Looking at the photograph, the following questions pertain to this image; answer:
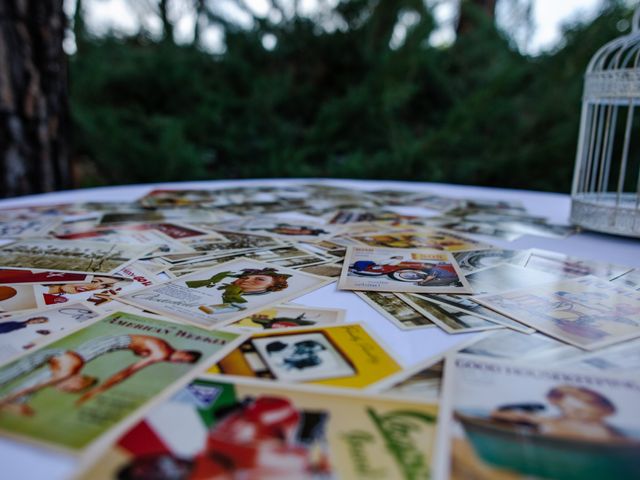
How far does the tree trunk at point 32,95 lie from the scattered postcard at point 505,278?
146 centimetres

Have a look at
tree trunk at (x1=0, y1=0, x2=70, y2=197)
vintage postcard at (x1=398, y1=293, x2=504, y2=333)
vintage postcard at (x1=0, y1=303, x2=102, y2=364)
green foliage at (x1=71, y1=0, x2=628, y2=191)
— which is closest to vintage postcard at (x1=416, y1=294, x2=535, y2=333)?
vintage postcard at (x1=398, y1=293, x2=504, y2=333)

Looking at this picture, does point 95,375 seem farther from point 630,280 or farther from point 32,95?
point 32,95

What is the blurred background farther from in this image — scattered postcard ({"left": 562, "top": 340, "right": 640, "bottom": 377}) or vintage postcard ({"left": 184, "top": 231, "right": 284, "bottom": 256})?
scattered postcard ({"left": 562, "top": 340, "right": 640, "bottom": 377})

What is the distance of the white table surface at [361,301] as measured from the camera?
283mm

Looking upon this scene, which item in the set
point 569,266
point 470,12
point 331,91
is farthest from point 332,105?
point 569,266

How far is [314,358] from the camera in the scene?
0.41 m

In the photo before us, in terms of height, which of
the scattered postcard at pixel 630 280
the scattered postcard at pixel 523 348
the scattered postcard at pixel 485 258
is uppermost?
the scattered postcard at pixel 485 258

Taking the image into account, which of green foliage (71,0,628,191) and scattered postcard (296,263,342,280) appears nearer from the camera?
scattered postcard (296,263,342,280)

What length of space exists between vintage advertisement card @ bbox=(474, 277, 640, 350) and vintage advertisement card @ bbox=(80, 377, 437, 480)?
0.22 metres

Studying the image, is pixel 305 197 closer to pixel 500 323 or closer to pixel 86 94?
pixel 500 323

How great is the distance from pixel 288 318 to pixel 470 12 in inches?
110

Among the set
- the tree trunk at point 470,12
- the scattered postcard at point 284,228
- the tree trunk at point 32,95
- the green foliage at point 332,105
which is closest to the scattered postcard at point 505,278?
the scattered postcard at point 284,228

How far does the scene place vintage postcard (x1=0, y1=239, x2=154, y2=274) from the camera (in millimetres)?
667

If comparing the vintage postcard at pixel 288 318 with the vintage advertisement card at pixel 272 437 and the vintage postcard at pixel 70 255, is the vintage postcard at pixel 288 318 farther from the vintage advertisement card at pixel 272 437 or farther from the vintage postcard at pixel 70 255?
the vintage postcard at pixel 70 255
